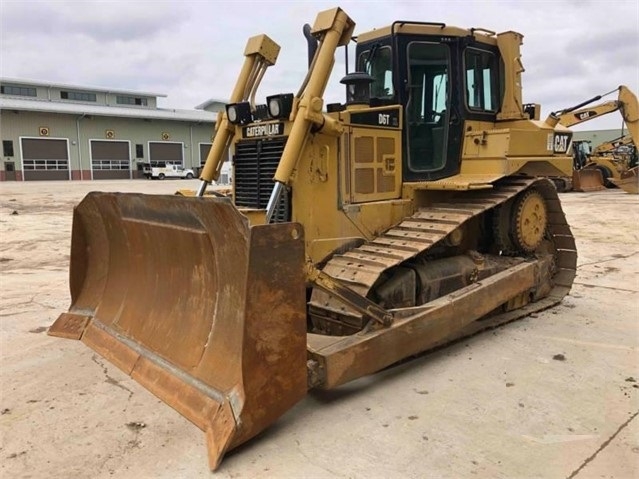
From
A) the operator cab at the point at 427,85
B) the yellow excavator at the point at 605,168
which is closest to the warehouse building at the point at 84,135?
the yellow excavator at the point at 605,168

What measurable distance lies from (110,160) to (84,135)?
8.48ft

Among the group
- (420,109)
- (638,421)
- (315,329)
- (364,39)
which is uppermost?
(364,39)

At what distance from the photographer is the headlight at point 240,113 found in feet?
16.4

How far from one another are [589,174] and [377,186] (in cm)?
2158

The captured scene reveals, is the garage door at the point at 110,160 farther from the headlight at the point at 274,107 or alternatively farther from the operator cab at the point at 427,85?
the headlight at the point at 274,107

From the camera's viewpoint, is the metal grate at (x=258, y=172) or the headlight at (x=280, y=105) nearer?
the headlight at (x=280, y=105)

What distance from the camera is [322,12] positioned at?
15.9 feet

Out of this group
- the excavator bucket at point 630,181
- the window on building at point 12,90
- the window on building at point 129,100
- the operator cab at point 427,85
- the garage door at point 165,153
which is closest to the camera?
the operator cab at point 427,85

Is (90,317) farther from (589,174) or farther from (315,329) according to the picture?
(589,174)

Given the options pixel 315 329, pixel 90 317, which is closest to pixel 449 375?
pixel 315 329

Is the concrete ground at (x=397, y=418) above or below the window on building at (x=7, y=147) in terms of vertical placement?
below

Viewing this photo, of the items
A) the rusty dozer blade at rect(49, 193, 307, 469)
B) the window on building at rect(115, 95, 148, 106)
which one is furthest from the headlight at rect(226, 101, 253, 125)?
the window on building at rect(115, 95, 148, 106)

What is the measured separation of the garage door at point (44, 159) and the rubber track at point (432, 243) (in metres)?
40.8

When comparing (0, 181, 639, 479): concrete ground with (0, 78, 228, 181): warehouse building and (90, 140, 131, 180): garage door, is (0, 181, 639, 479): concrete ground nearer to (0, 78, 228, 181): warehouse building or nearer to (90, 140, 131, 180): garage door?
(0, 78, 228, 181): warehouse building
